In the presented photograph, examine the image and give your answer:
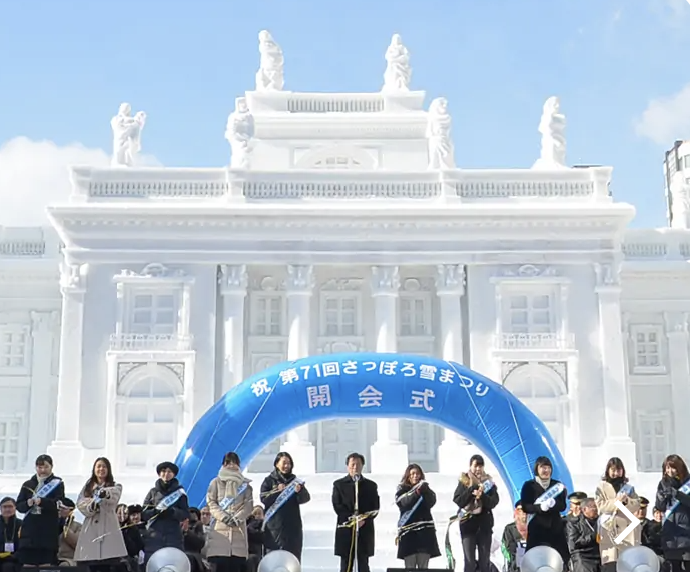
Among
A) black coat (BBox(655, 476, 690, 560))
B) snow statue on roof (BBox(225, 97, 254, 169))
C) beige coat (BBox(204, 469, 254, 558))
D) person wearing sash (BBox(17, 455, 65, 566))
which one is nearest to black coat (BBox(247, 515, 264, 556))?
beige coat (BBox(204, 469, 254, 558))

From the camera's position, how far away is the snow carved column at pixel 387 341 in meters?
25.4

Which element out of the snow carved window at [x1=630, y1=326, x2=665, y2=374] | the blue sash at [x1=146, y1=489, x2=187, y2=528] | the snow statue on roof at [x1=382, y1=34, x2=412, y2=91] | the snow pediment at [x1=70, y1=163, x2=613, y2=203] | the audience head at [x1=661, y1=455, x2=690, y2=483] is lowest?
the blue sash at [x1=146, y1=489, x2=187, y2=528]

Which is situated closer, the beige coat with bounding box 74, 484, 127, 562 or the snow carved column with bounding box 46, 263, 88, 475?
the beige coat with bounding box 74, 484, 127, 562

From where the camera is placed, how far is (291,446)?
2527 centimetres

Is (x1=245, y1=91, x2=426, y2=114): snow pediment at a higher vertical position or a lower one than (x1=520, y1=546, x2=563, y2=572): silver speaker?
higher

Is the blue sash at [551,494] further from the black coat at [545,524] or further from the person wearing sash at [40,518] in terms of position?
the person wearing sash at [40,518]

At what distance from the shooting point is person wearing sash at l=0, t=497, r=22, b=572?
11.2 meters

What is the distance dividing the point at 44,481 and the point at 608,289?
60.2 ft

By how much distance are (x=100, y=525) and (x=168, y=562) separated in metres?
1.38

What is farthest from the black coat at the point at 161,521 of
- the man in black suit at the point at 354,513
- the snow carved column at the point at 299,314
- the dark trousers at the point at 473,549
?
the snow carved column at the point at 299,314

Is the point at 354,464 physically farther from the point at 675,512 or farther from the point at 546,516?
the point at 675,512

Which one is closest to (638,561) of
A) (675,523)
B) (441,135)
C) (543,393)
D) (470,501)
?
(675,523)

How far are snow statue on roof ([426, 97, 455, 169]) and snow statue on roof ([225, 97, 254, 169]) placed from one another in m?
4.84

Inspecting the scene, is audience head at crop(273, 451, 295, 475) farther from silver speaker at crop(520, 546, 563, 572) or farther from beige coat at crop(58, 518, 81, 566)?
silver speaker at crop(520, 546, 563, 572)
